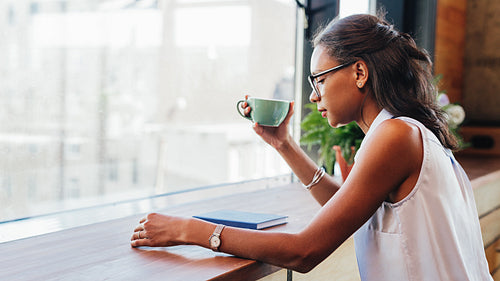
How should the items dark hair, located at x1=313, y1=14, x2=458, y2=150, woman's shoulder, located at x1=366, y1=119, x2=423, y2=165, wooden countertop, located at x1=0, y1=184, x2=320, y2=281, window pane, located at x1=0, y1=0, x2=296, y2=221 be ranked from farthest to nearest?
window pane, located at x1=0, y1=0, x2=296, y2=221 < dark hair, located at x1=313, y1=14, x2=458, y2=150 < woman's shoulder, located at x1=366, y1=119, x2=423, y2=165 < wooden countertop, located at x1=0, y1=184, x2=320, y2=281

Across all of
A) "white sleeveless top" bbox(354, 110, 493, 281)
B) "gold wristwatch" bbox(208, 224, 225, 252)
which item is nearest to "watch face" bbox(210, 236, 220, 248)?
"gold wristwatch" bbox(208, 224, 225, 252)

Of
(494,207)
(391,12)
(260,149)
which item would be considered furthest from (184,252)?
(391,12)

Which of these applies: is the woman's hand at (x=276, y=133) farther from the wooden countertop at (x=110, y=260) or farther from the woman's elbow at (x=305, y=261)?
the woman's elbow at (x=305, y=261)

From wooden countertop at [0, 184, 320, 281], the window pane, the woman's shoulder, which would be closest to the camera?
wooden countertop at [0, 184, 320, 281]

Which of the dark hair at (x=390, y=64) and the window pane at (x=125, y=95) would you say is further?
the window pane at (x=125, y=95)

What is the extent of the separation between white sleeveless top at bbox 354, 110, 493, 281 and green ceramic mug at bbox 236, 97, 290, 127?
14.0 inches

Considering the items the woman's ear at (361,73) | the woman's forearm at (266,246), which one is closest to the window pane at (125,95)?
the woman's forearm at (266,246)

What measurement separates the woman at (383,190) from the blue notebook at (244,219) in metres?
0.14

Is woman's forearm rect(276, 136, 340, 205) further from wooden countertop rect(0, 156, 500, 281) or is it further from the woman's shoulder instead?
the woman's shoulder

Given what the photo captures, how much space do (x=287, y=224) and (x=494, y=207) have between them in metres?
1.65

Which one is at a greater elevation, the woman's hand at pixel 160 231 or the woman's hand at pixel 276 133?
the woman's hand at pixel 276 133

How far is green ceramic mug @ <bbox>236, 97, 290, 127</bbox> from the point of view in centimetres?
141

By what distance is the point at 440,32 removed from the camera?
129 inches

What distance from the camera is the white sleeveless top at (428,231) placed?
109cm
